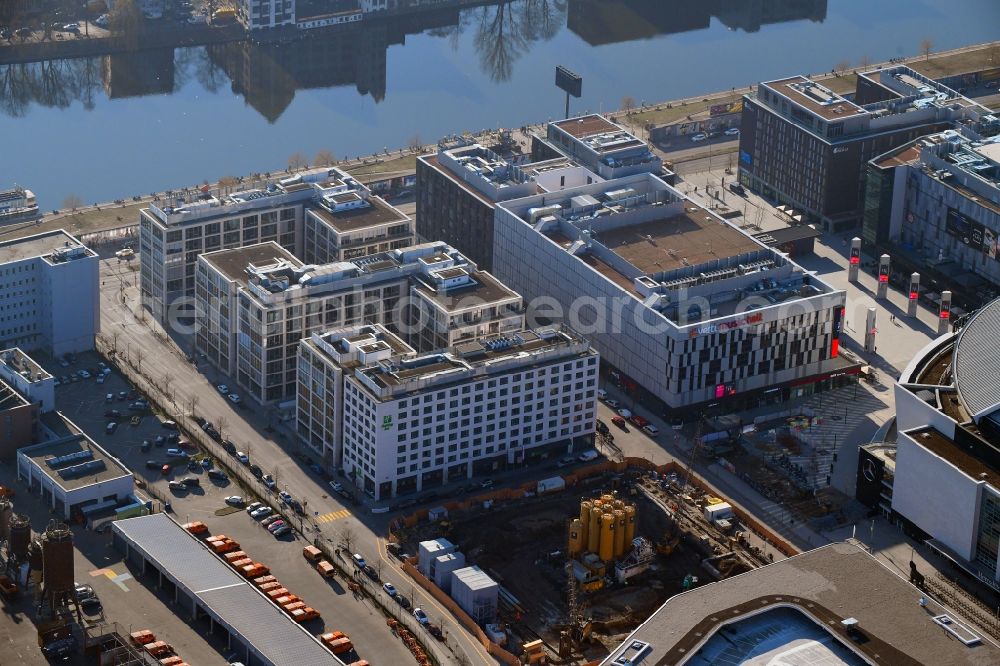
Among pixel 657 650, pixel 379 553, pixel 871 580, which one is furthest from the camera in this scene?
pixel 379 553

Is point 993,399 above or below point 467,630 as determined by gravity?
above

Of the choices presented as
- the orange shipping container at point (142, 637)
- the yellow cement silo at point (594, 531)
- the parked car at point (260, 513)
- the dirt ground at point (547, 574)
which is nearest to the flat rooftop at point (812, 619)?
the dirt ground at point (547, 574)

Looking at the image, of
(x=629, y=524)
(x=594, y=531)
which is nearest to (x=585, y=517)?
(x=594, y=531)

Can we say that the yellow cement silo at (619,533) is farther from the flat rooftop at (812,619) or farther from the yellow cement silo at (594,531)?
the flat rooftop at (812,619)

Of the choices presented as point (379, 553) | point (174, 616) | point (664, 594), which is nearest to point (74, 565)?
point (174, 616)

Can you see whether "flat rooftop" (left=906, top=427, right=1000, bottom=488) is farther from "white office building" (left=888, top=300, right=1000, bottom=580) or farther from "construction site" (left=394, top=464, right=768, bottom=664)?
"construction site" (left=394, top=464, right=768, bottom=664)

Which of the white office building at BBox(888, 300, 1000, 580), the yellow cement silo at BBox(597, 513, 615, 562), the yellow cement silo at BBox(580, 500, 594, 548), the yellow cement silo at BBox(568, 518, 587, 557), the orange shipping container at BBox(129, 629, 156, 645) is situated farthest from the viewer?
the yellow cement silo at BBox(568, 518, 587, 557)

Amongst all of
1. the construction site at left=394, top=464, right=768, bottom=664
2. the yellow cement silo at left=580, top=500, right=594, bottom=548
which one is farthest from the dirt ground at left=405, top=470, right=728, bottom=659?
the yellow cement silo at left=580, top=500, right=594, bottom=548

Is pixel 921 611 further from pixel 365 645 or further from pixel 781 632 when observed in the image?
pixel 365 645
